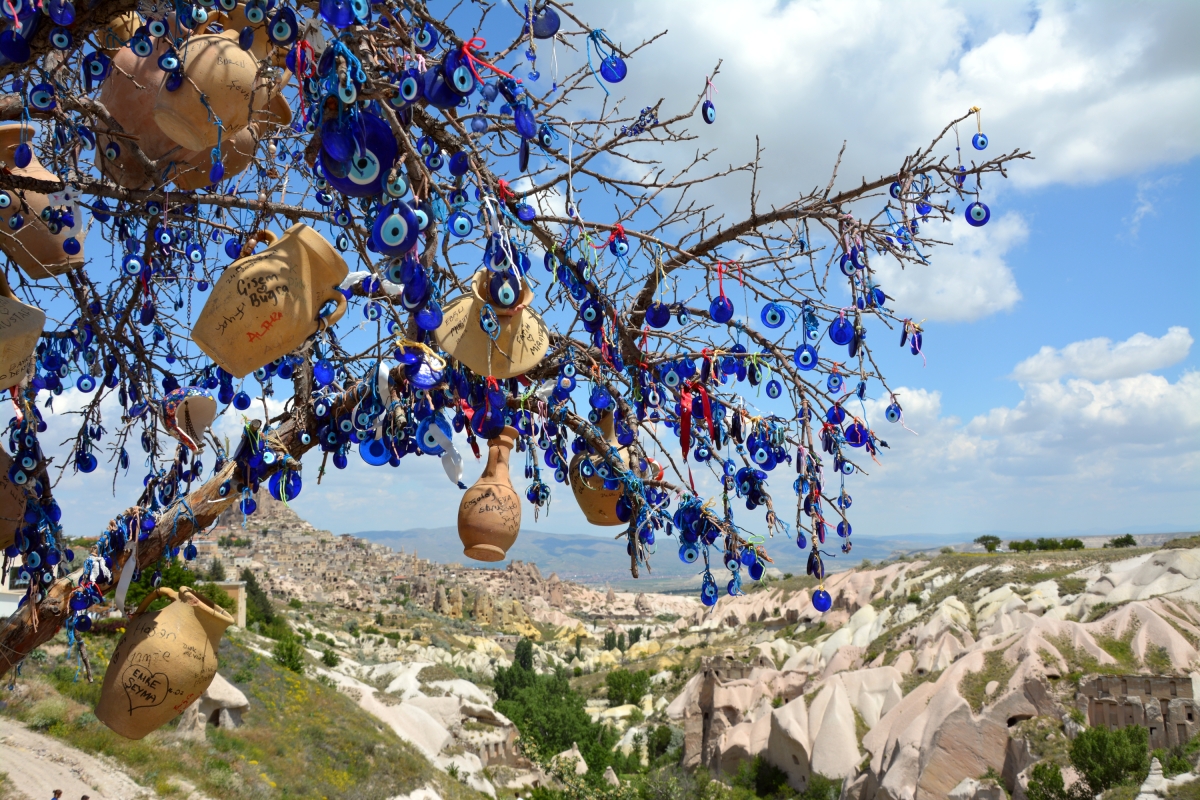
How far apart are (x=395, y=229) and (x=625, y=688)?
39.6m

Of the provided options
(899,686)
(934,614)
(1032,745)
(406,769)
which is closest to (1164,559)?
(934,614)

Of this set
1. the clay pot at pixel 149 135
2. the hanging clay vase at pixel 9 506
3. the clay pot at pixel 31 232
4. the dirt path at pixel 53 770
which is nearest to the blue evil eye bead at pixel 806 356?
the clay pot at pixel 149 135

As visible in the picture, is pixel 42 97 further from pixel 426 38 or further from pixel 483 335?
pixel 483 335

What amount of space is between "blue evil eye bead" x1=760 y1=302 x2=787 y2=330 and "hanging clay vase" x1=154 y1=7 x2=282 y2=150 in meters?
1.82

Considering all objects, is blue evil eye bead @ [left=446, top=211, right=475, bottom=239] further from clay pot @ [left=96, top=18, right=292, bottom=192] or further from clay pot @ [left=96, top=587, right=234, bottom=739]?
clay pot @ [left=96, top=587, right=234, bottom=739]

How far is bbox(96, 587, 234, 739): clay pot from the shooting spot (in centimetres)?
278

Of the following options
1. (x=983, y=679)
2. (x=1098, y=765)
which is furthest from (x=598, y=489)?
(x=983, y=679)

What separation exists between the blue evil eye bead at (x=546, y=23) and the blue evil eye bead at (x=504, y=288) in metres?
0.78

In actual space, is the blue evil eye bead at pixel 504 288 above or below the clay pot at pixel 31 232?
below

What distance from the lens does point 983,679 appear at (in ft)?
61.4

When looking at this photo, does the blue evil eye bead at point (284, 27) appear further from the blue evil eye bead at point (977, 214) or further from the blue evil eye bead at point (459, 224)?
the blue evil eye bead at point (977, 214)

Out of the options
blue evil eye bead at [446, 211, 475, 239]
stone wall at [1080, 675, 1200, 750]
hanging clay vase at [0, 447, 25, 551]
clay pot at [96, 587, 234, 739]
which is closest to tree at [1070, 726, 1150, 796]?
stone wall at [1080, 675, 1200, 750]

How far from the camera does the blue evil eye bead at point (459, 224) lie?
2.05m

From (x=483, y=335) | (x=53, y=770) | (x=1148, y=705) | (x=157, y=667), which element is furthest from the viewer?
(x=1148, y=705)
